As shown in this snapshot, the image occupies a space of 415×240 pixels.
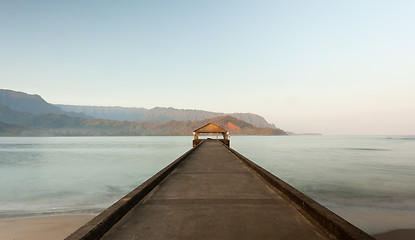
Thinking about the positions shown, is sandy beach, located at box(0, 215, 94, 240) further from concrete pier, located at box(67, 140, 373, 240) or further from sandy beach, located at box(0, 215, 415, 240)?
concrete pier, located at box(67, 140, 373, 240)

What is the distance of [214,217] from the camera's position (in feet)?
12.8

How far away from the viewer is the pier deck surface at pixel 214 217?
3240 mm

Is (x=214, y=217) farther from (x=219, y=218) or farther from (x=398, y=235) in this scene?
(x=398, y=235)

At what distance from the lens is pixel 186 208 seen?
4395mm

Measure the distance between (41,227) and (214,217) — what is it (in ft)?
21.9

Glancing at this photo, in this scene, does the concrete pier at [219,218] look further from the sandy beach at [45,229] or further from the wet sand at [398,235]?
the wet sand at [398,235]

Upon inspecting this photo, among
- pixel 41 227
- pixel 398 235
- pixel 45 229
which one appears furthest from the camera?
pixel 41 227

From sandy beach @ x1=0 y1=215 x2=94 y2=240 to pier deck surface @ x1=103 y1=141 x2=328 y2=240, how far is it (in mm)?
3655

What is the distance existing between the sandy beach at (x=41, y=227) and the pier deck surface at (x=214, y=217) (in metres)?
3.65

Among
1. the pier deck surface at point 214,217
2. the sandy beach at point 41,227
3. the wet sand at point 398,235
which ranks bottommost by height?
the sandy beach at point 41,227

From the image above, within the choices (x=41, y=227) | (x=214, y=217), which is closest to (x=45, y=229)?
(x=41, y=227)

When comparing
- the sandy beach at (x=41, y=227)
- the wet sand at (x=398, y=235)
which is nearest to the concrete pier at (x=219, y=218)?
the sandy beach at (x=41, y=227)

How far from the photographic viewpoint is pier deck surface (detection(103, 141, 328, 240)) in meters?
3.24

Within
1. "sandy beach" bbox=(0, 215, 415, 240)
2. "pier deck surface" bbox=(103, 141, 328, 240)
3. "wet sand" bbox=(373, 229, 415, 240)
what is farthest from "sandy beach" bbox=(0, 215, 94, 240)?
"wet sand" bbox=(373, 229, 415, 240)
